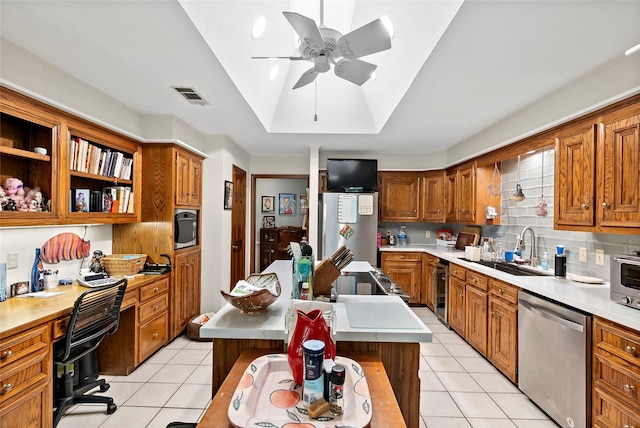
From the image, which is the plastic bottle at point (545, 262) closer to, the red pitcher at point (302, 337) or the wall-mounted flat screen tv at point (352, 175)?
the wall-mounted flat screen tv at point (352, 175)

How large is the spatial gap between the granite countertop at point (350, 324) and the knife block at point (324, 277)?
0.12 metres

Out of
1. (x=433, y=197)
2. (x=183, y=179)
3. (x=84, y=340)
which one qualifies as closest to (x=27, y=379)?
(x=84, y=340)

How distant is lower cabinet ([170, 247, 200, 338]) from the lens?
338 centimetres

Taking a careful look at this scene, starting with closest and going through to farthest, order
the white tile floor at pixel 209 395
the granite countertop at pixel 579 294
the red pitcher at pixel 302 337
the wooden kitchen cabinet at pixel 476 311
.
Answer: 1. the red pitcher at pixel 302 337
2. the granite countertop at pixel 579 294
3. the white tile floor at pixel 209 395
4. the wooden kitchen cabinet at pixel 476 311

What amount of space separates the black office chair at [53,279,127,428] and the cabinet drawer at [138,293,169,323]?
0.49 m

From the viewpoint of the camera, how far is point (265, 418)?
96 cm

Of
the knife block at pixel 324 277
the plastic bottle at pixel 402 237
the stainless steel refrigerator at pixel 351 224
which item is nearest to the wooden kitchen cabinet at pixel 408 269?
the stainless steel refrigerator at pixel 351 224

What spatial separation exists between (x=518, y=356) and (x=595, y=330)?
831mm

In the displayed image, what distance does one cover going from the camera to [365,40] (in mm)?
1787

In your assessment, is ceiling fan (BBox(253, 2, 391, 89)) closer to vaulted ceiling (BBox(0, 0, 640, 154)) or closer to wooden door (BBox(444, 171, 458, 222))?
vaulted ceiling (BBox(0, 0, 640, 154))

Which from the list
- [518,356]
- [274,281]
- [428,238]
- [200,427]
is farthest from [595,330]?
[428,238]

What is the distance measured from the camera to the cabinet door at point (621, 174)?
191 cm

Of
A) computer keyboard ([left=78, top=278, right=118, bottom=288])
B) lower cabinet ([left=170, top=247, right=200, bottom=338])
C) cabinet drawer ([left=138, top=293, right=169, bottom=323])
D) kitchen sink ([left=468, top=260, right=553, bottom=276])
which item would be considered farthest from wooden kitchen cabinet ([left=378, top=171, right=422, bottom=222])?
computer keyboard ([left=78, top=278, right=118, bottom=288])

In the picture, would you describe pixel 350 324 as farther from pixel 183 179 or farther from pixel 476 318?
pixel 183 179
